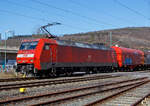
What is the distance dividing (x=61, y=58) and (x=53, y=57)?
1122 millimetres

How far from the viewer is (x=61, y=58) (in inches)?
859

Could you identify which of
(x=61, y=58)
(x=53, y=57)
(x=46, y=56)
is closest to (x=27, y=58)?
(x=46, y=56)

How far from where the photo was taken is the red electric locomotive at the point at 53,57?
19672mm

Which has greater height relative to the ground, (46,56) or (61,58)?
(46,56)

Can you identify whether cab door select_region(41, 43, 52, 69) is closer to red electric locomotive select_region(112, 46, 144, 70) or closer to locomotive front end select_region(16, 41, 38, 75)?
locomotive front end select_region(16, 41, 38, 75)

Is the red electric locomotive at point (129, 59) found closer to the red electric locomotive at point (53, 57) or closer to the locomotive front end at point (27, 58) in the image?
the red electric locomotive at point (53, 57)

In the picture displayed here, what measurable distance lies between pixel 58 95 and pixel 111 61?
2175 centimetres

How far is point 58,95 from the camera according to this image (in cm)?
1134

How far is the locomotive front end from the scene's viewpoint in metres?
19.6

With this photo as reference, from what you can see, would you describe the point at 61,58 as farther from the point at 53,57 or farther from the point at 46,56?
the point at 46,56

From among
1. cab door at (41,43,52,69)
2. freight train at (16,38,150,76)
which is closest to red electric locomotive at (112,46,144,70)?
freight train at (16,38,150,76)

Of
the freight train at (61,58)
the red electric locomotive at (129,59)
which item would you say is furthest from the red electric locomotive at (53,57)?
the red electric locomotive at (129,59)

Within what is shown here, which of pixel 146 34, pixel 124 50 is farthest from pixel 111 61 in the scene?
pixel 146 34

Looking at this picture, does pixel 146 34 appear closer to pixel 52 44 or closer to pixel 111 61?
pixel 111 61
